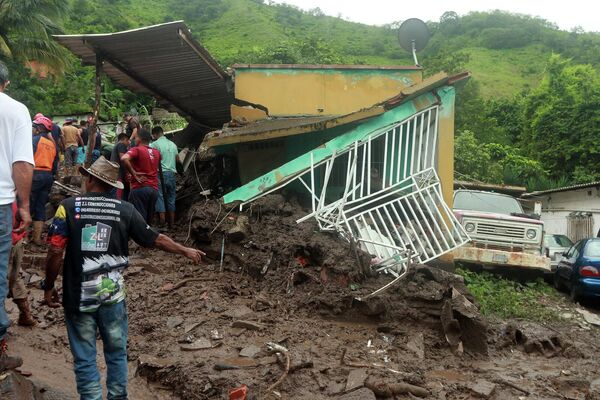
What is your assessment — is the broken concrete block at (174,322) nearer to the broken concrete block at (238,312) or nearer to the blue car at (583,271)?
the broken concrete block at (238,312)

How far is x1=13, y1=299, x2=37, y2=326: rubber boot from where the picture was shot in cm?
513

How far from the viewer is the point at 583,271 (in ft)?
35.8

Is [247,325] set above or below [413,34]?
below

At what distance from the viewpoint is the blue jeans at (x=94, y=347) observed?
11.6 ft

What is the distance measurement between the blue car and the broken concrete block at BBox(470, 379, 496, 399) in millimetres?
6657

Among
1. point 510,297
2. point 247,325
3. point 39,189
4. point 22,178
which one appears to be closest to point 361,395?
point 247,325

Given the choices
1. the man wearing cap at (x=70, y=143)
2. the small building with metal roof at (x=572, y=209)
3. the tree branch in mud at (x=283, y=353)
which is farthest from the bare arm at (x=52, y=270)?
the small building with metal roof at (x=572, y=209)

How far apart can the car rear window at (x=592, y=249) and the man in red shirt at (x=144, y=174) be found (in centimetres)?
870

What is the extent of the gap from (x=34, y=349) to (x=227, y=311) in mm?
1916

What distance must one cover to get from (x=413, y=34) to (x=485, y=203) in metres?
4.04

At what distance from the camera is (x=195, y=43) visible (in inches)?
318

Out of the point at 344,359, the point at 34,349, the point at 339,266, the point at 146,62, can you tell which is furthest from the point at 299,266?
the point at 146,62

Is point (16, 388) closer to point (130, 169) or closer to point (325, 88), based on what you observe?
point (130, 169)

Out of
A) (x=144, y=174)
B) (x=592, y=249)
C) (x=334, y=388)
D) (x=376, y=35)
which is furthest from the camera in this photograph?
(x=376, y=35)
